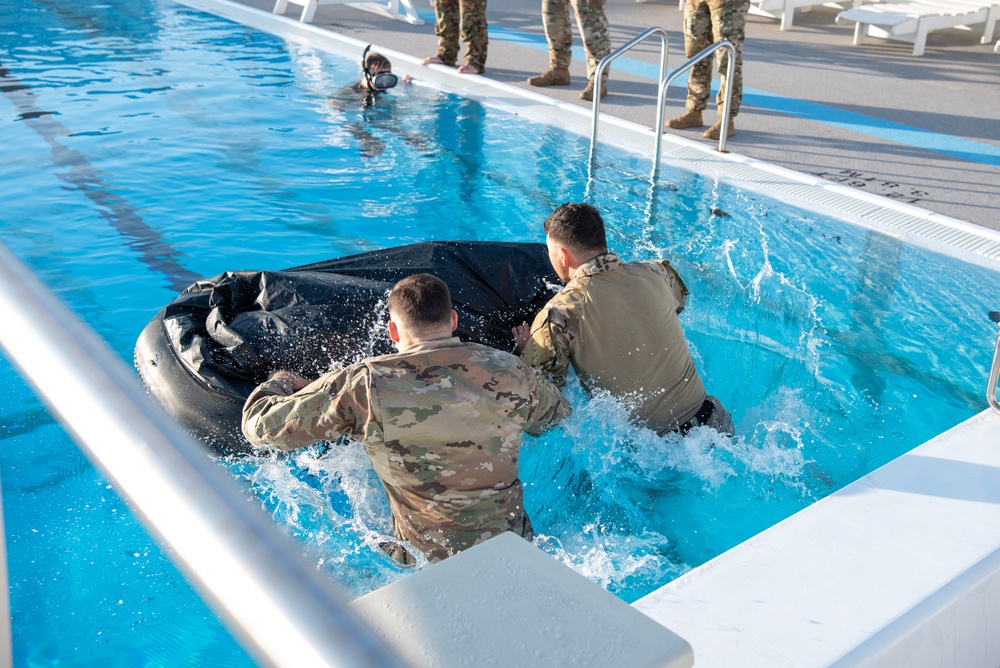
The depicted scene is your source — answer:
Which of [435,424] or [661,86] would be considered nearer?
[435,424]

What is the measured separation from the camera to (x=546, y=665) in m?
1.02

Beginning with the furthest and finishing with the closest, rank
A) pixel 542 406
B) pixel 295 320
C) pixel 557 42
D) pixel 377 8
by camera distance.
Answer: pixel 377 8, pixel 557 42, pixel 295 320, pixel 542 406

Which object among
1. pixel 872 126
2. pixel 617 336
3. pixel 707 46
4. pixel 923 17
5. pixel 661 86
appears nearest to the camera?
pixel 617 336

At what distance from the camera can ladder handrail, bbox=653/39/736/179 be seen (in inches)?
256

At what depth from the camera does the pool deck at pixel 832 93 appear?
23.0 feet

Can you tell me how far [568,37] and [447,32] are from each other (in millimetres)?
1683

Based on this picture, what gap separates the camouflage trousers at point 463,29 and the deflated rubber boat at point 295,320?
6.47 m

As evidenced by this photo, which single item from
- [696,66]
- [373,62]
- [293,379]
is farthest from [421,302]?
[373,62]

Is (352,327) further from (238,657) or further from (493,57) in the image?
(493,57)

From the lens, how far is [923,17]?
10.6m

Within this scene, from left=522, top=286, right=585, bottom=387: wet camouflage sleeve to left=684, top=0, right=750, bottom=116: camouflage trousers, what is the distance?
12.9 feet

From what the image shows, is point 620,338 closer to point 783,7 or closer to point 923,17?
point 923,17

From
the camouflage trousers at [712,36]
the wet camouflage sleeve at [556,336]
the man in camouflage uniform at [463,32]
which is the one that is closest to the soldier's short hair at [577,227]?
the wet camouflage sleeve at [556,336]

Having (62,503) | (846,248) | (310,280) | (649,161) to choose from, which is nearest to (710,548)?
(310,280)
